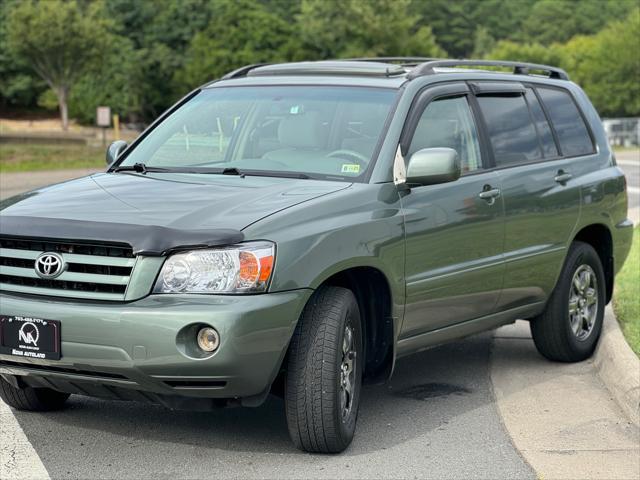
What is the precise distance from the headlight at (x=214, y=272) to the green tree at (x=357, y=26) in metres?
77.9

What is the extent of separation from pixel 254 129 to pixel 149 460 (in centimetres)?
195

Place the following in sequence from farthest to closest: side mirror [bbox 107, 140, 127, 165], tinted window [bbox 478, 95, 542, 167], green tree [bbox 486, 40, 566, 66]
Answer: green tree [bbox 486, 40, 566, 66] < tinted window [bbox 478, 95, 542, 167] < side mirror [bbox 107, 140, 127, 165]

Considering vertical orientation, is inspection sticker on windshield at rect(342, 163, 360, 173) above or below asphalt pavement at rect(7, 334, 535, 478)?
above

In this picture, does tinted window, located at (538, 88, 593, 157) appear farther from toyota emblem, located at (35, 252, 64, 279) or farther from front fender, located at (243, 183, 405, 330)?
toyota emblem, located at (35, 252, 64, 279)

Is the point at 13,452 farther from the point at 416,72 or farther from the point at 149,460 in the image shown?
the point at 416,72

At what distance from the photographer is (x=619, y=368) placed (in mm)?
6891

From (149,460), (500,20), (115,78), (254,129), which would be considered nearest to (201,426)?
(149,460)

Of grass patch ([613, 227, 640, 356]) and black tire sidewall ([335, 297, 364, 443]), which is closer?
black tire sidewall ([335, 297, 364, 443])

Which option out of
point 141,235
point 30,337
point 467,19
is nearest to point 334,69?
point 141,235

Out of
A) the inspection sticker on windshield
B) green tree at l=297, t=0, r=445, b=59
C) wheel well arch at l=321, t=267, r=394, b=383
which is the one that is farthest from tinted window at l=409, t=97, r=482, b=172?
green tree at l=297, t=0, r=445, b=59

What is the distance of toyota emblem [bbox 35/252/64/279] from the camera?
16.7 ft

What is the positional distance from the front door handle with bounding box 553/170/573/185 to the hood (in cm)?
212

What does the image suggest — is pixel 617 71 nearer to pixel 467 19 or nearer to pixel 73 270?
pixel 467 19

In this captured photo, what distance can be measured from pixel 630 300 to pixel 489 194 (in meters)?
2.82
